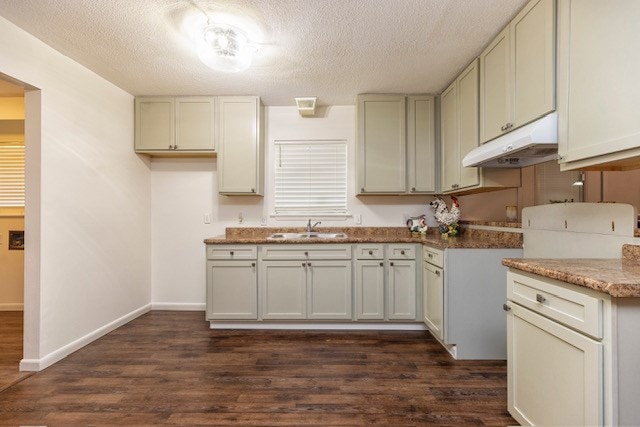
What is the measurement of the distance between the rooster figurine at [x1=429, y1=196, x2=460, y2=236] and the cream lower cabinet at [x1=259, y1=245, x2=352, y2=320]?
1071mm

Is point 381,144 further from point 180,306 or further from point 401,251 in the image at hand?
point 180,306

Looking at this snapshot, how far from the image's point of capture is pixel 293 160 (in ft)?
12.0

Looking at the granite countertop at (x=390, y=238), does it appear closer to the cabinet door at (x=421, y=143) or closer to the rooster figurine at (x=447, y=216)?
the rooster figurine at (x=447, y=216)

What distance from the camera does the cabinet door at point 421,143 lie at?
3277 mm

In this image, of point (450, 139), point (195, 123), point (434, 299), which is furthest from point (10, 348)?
point (450, 139)

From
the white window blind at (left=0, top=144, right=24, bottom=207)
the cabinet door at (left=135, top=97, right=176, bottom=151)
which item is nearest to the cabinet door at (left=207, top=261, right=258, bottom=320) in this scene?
the cabinet door at (left=135, top=97, right=176, bottom=151)

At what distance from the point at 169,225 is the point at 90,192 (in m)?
1.01

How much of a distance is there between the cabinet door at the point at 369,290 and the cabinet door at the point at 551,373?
4.74 feet

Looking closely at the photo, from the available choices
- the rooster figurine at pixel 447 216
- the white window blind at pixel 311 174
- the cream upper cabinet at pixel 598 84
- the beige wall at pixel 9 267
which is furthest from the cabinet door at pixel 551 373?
the beige wall at pixel 9 267

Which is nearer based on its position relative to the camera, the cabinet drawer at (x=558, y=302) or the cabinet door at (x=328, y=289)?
the cabinet drawer at (x=558, y=302)

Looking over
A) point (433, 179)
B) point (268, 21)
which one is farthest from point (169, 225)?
point (433, 179)

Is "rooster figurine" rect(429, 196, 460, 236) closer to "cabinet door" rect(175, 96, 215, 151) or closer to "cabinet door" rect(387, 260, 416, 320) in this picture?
"cabinet door" rect(387, 260, 416, 320)

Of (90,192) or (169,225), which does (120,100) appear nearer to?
(90,192)

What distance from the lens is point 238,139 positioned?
10.9 ft
